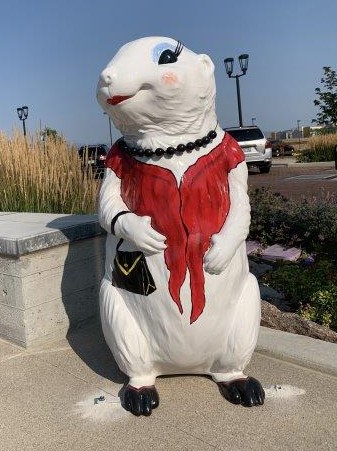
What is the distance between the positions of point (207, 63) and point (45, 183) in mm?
3221

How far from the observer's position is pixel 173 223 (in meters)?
2.35

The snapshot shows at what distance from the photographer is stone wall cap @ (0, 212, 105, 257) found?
3.25 metres

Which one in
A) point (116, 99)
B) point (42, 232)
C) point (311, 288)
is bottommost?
point (311, 288)

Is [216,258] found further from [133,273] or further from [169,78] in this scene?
[169,78]

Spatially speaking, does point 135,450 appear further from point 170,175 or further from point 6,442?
point 170,175

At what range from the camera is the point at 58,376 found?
3006mm

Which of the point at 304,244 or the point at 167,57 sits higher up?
the point at 167,57

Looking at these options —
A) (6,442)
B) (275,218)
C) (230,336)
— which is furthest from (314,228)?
(6,442)

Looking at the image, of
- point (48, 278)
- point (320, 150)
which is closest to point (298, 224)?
point (48, 278)

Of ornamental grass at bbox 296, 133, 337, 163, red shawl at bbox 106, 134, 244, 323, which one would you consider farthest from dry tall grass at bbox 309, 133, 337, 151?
red shawl at bbox 106, 134, 244, 323

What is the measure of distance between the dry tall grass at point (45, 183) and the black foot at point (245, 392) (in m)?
3.06

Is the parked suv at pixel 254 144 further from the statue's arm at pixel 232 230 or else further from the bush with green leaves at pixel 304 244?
the statue's arm at pixel 232 230

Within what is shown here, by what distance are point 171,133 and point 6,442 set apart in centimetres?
158

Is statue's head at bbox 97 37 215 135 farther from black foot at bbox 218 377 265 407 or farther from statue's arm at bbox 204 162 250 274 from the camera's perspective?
black foot at bbox 218 377 265 407
